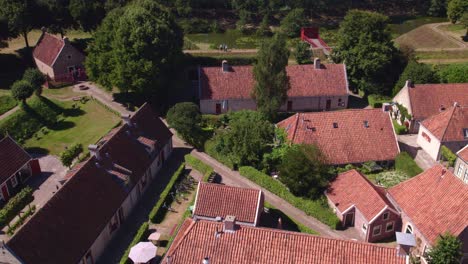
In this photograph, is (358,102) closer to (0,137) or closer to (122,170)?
(122,170)

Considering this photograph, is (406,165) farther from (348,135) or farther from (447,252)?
(447,252)

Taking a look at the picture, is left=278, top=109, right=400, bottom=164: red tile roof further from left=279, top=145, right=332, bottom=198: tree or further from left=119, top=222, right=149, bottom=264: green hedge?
left=119, top=222, right=149, bottom=264: green hedge

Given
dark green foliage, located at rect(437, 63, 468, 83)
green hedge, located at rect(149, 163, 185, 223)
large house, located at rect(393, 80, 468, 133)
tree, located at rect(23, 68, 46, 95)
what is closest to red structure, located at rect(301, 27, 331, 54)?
dark green foliage, located at rect(437, 63, 468, 83)

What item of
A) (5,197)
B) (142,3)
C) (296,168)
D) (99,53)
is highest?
(142,3)

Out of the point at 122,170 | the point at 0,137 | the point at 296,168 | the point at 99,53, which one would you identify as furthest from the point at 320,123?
the point at 0,137

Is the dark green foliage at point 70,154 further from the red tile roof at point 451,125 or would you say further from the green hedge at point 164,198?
the red tile roof at point 451,125

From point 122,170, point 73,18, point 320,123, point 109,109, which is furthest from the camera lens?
point 73,18

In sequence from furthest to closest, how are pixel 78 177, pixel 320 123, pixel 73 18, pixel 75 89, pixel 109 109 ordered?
pixel 73 18 < pixel 75 89 < pixel 109 109 < pixel 320 123 < pixel 78 177

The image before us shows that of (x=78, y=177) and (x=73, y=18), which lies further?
(x=73, y=18)
